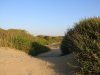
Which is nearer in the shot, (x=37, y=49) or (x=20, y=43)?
(x=20, y=43)

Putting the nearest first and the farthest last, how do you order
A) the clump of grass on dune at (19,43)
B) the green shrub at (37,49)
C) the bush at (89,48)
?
1. the bush at (89,48)
2. the clump of grass on dune at (19,43)
3. the green shrub at (37,49)

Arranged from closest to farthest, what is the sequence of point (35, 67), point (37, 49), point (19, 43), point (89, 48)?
point (89, 48), point (35, 67), point (19, 43), point (37, 49)

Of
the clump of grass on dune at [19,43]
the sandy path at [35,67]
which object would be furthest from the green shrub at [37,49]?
the sandy path at [35,67]

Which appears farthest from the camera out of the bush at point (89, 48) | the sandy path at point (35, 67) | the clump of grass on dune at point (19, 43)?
the clump of grass on dune at point (19, 43)

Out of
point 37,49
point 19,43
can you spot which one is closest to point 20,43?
point 19,43

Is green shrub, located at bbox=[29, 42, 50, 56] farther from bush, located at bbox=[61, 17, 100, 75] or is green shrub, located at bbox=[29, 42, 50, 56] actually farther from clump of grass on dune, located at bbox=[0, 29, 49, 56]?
bush, located at bbox=[61, 17, 100, 75]

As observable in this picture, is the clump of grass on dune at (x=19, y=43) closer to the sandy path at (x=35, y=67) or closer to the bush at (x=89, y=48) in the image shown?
the sandy path at (x=35, y=67)

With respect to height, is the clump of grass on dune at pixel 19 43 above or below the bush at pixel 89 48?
above

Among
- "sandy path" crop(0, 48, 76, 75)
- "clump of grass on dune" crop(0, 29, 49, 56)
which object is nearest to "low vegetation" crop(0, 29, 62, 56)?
"clump of grass on dune" crop(0, 29, 49, 56)

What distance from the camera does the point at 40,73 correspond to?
10.4 m

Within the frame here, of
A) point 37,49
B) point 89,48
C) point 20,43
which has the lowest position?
point 89,48

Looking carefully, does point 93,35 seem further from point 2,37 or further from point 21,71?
point 2,37

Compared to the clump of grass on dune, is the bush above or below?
below

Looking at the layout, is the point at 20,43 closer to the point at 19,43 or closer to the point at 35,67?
the point at 19,43
